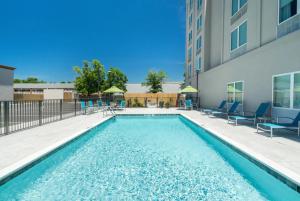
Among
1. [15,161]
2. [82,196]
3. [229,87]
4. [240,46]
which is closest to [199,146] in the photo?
[82,196]

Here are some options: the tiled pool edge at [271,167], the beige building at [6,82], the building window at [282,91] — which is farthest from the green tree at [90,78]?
the tiled pool edge at [271,167]

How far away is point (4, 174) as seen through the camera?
360 cm

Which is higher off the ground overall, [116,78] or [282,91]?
[116,78]

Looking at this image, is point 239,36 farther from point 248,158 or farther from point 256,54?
point 248,158

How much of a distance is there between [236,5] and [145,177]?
14.8 meters

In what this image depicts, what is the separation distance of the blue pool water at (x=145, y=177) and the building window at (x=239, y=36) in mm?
9480

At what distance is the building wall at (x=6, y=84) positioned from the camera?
27231 mm

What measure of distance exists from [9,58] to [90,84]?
93.1ft

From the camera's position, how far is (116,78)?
44.9 metres

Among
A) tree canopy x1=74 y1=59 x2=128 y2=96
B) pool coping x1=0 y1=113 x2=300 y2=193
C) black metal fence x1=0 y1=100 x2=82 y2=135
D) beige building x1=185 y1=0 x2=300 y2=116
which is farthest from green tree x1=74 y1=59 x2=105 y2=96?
pool coping x1=0 y1=113 x2=300 y2=193

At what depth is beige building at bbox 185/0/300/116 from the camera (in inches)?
312

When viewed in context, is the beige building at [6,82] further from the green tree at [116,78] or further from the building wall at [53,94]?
the green tree at [116,78]

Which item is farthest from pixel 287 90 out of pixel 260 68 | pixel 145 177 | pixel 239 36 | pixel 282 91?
pixel 145 177

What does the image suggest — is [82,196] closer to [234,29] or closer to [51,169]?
[51,169]
